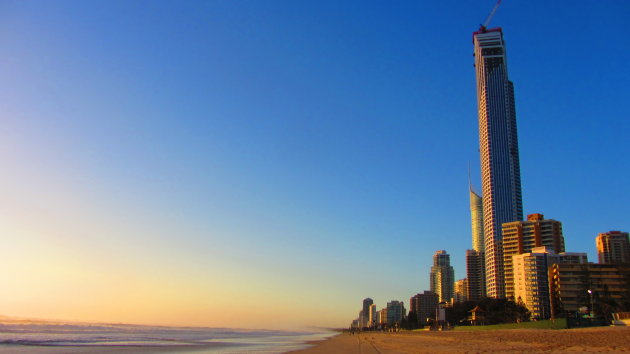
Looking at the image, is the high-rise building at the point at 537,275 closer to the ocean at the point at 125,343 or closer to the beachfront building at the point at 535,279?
the beachfront building at the point at 535,279

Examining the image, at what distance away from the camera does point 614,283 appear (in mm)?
143000

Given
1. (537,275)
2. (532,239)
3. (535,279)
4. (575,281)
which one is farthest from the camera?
(532,239)

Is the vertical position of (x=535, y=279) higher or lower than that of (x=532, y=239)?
lower

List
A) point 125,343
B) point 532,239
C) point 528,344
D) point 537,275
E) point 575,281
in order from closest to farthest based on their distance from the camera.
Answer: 1. point 528,344
2. point 125,343
3. point 575,281
4. point 537,275
5. point 532,239

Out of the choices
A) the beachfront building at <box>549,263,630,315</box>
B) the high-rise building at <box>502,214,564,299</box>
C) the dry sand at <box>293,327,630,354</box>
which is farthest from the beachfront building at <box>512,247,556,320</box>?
the dry sand at <box>293,327,630,354</box>

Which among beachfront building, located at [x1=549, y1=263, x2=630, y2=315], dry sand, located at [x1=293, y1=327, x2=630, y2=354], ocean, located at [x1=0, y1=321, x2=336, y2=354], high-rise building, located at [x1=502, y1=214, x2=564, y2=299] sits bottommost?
ocean, located at [x1=0, y1=321, x2=336, y2=354]

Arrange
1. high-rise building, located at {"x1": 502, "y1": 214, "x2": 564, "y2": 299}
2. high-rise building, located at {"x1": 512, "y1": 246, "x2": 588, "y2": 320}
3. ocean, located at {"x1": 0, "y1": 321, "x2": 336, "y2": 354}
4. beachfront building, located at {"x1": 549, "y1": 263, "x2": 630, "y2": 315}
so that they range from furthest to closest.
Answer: high-rise building, located at {"x1": 502, "y1": 214, "x2": 564, "y2": 299}
high-rise building, located at {"x1": 512, "y1": 246, "x2": 588, "y2": 320}
beachfront building, located at {"x1": 549, "y1": 263, "x2": 630, "y2": 315}
ocean, located at {"x1": 0, "y1": 321, "x2": 336, "y2": 354}

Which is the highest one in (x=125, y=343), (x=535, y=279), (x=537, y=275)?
(x=537, y=275)

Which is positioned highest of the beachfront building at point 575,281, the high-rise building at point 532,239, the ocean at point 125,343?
the high-rise building at point 532,239

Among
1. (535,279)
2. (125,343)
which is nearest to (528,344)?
(125,343)

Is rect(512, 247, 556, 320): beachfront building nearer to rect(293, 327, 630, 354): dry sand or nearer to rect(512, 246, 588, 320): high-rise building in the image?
rect(512, 246, 588, 320): high-rise building

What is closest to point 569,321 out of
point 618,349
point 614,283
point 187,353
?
point 618,349

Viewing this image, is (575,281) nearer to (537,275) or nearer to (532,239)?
(537,275)

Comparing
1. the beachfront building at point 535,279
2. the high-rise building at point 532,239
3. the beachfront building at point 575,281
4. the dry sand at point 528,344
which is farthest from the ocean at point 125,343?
the high-rise building at point 532,239
